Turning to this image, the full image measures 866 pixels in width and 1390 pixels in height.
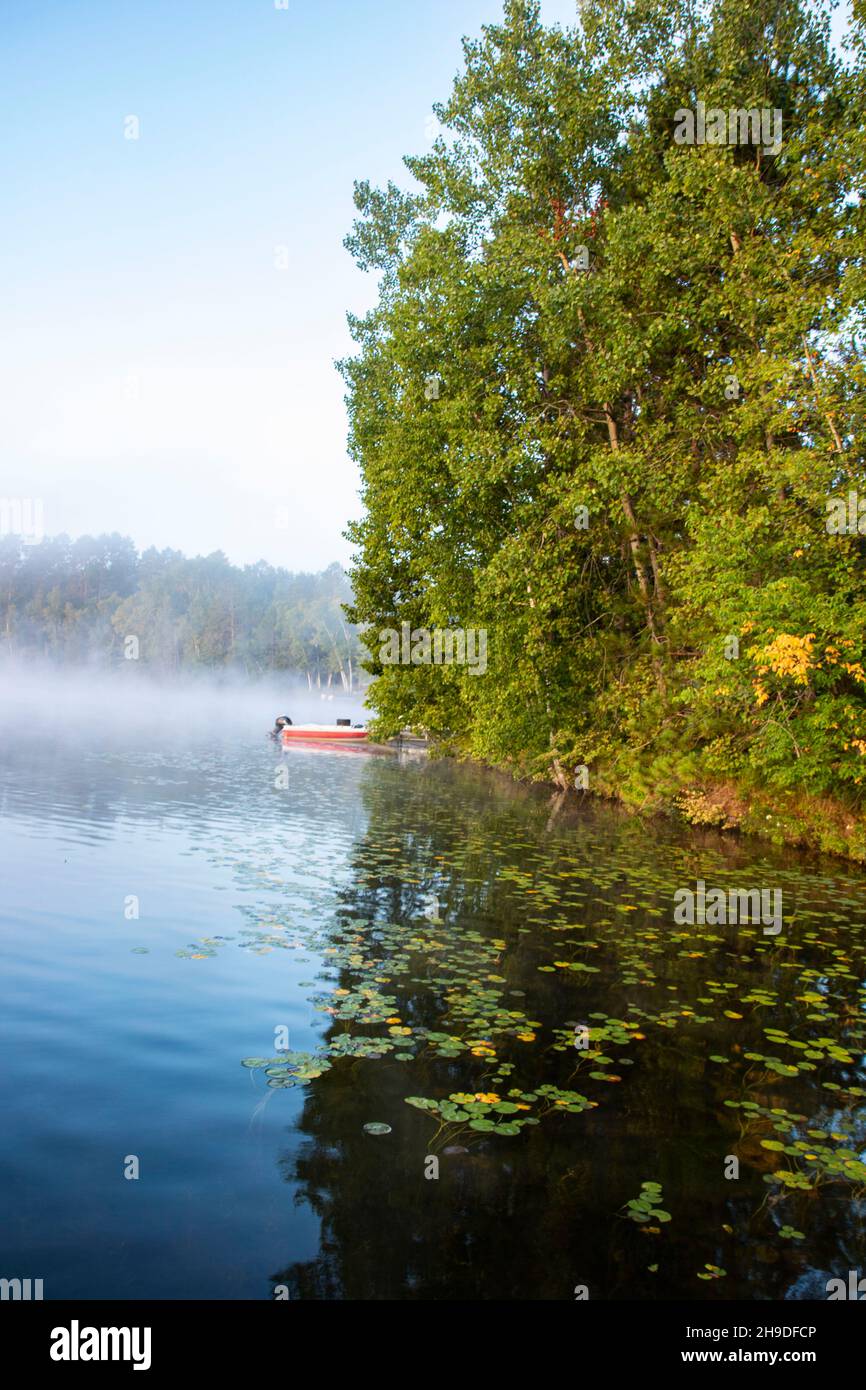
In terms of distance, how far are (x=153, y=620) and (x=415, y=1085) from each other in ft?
498

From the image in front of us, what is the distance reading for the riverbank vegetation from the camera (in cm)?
1803

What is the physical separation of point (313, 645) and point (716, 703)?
5429 inches

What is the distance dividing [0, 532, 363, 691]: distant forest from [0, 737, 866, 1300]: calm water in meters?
138

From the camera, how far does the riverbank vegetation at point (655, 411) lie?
710 inches

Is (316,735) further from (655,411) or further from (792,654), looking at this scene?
(792,654)

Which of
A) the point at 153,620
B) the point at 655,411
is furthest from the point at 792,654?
the point at 153,620

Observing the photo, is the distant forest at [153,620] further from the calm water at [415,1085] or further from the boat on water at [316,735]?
the calm water at [415,1085]

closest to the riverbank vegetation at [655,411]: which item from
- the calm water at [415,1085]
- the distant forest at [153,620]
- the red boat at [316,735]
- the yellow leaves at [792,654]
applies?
the yellow leaves at [792,654]

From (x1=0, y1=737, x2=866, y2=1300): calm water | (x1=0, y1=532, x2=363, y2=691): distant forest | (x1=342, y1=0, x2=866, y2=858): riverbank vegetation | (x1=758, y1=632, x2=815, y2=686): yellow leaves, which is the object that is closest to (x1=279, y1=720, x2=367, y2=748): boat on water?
(x1=342, y1=0, x2=866, y2=858): riverbank vegetation

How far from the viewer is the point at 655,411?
25.8 m

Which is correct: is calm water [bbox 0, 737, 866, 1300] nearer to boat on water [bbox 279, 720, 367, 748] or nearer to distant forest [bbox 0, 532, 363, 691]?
boat on water [bbox 279, 720, 367, 748]

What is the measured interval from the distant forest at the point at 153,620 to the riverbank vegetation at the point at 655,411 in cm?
12401

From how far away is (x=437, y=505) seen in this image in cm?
2773
